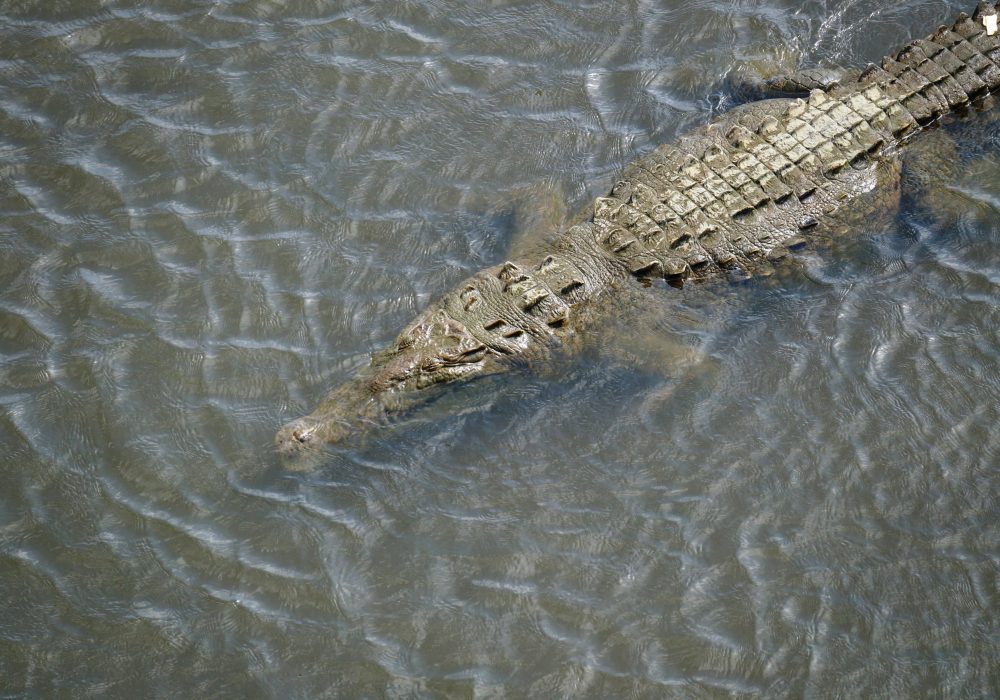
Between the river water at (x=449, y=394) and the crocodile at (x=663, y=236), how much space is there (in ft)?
0.66

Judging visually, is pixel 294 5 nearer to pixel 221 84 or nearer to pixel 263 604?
pixel 221 84

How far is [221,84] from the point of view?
19.5 feet

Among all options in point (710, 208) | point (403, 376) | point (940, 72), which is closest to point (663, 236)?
point (710, 208)

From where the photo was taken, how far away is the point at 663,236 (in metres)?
4.96

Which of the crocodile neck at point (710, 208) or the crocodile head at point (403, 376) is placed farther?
the crocodile neck at point (710, 208)

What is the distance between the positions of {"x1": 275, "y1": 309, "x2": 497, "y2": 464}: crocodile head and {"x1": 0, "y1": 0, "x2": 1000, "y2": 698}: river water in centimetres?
17

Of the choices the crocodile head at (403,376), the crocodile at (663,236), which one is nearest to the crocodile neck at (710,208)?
the crocodile at (663,236)

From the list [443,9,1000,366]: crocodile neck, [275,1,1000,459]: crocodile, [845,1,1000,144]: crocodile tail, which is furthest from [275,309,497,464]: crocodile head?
[845,1,1000,144]: crocodile tail

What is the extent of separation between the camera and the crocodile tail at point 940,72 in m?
5.42

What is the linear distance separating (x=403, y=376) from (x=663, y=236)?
1708mm

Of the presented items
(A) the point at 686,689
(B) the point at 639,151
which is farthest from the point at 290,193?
(A) the point at 686,689

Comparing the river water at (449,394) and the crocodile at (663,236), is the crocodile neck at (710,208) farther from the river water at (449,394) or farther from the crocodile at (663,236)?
the river water at (449,394)

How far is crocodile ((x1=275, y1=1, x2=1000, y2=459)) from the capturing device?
4.74 m

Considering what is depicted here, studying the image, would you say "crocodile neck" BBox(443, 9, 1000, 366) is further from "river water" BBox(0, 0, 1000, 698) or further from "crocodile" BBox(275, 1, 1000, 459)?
"river water" BBox(0, 0, 1000, 698)
